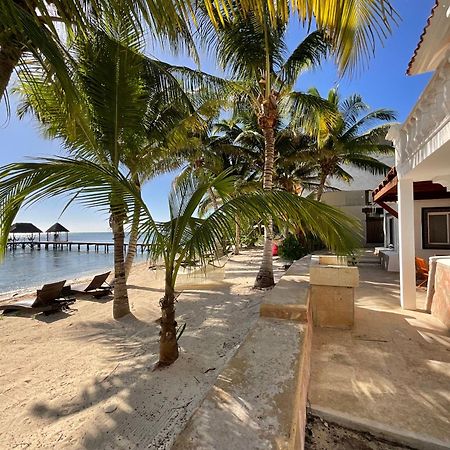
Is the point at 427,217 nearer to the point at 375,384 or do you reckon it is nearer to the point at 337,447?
the point at 375,384

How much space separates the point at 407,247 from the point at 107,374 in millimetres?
6131

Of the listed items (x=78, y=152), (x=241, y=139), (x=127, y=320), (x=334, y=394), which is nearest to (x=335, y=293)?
(x=334, y=394)

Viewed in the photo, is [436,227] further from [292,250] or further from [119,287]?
[119,287]

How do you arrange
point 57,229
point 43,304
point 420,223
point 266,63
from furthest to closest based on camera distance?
point 57,229
point 420,223
point 43,304
point 266,63

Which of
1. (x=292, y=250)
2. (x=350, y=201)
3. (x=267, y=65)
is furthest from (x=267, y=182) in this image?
(x=350, y=201)

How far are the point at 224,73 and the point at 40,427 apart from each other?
874 cm

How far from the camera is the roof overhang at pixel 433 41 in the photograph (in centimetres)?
371

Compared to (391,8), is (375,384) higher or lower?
lower

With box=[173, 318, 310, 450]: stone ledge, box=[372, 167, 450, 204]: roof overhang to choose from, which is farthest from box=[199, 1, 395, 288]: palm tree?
box=[173, 318, 310, 450]: stone ledge

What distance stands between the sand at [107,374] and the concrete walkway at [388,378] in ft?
5.08

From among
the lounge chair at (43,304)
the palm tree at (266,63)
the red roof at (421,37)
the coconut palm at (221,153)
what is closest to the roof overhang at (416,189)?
the red roof at (421,37)

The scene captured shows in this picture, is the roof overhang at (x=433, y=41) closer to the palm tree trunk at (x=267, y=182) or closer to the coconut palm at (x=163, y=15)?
the coconut palm at (x=163, y=15)

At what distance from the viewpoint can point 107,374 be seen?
4387 millimetres

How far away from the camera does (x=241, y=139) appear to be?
16.1 meters
